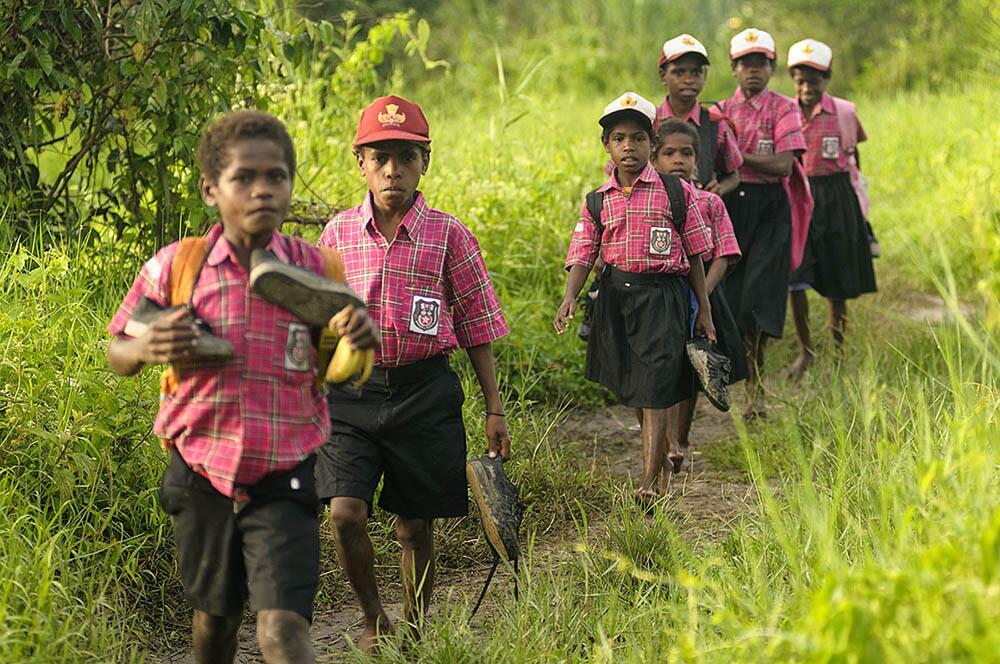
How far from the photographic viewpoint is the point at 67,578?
3805 mm

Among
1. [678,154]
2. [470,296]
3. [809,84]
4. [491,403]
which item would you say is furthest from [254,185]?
[809,84]

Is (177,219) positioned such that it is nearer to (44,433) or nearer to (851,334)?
(44,433)

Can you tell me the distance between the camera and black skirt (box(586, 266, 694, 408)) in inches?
207

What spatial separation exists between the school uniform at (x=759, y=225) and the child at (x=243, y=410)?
3.83m

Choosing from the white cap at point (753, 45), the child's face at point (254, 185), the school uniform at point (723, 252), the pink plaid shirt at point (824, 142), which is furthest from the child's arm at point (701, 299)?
the child's face at point (254, 185)

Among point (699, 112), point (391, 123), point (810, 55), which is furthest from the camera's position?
point (810, 55)

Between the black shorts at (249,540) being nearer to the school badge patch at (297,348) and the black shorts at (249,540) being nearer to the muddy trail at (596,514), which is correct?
the school badge patch at (297,348)

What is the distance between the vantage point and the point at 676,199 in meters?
5.23

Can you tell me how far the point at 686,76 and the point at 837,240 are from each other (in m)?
1.98

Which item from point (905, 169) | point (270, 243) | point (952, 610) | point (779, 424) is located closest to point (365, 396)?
point (270, 243)

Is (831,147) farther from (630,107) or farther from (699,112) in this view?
(630,107)

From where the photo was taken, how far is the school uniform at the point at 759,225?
Answer: 6617mm

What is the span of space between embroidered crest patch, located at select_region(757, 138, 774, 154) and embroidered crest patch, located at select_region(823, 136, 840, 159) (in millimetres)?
1003

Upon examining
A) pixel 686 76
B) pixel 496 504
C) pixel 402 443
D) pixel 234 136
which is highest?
pixel 686 76
